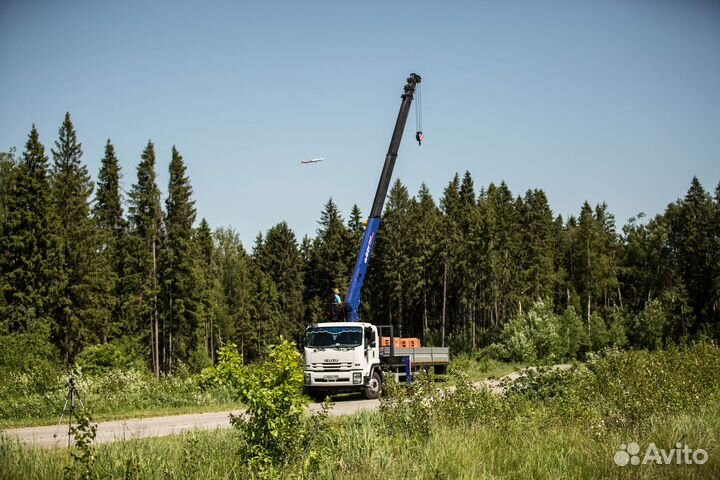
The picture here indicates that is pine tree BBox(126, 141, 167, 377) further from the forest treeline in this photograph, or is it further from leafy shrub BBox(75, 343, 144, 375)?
leafy shrub BBox(75, 343, 144, 375)

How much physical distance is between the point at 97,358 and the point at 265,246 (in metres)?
56.7

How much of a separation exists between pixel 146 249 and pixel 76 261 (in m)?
8.90

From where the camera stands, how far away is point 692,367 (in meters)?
15.3

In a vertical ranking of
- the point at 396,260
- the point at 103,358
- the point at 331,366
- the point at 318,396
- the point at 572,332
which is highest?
the point at 396,260

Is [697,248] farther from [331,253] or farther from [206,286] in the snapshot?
[206,286]

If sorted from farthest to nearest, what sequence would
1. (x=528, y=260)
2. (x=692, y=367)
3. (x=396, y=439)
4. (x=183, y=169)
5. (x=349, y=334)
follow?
(x=528, y=260) → (x=183, y=169) → (x=349, y=334) → (x=692, y=367) → (x=396, y=439)

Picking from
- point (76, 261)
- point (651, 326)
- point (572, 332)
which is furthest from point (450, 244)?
point (76, 261)

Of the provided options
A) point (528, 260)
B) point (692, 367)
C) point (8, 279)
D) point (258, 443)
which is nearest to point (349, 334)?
point (692, 367)

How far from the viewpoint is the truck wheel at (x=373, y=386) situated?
22.3 meters

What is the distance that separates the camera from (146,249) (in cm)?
5581

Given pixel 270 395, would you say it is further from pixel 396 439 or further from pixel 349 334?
pixel 349 334

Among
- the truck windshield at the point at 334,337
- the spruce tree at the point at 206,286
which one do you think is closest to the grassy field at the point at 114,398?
the truck windshield at the point at 334,337

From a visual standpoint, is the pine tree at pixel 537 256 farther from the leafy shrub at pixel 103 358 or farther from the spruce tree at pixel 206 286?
the leafy shrub at pixel 103 358

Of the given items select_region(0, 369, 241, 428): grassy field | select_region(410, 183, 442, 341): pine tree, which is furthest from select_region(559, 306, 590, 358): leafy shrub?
select_region(0, 369, 241, 428): grassy field
